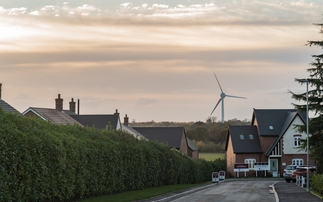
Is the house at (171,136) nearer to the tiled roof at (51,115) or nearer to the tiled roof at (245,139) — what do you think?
the tiled roof at (245,139)

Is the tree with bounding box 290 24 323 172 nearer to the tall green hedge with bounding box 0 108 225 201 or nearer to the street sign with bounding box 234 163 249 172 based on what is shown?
the tall green hedge with bounding box 0 108 225 201

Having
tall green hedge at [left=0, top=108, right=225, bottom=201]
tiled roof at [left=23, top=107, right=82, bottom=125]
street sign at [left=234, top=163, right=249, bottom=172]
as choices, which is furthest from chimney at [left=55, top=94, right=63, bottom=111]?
tall green hedge at [left=0, top=108, right=225, bottom=201]

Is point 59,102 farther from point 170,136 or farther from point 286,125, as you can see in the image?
point 286,125

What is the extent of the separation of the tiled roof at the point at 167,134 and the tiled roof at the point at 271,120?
1559 cm

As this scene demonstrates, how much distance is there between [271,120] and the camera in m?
76.4

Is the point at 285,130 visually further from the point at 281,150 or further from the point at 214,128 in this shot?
the point at 214,128

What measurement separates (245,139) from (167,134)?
1768 centimetres

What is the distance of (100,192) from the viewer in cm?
2423

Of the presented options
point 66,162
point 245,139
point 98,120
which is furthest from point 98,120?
point 66,162

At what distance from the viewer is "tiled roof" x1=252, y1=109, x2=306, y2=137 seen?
246 ft

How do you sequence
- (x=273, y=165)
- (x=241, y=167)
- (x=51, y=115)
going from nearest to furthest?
(x=51, y=115) → (x=241, y=167) → (x=273, y=165)

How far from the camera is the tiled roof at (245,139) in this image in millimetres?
75025

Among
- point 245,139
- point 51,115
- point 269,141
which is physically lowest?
point 269,141

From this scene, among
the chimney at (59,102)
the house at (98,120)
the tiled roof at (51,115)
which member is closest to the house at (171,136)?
the house at (98,120)
